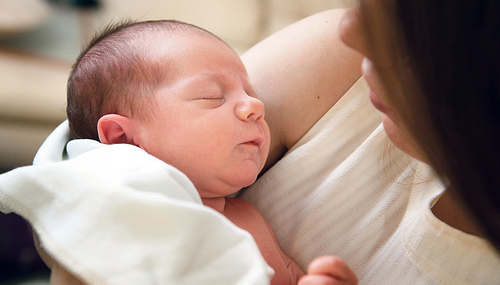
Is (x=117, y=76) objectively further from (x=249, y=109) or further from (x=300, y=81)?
(x=300, y=81)

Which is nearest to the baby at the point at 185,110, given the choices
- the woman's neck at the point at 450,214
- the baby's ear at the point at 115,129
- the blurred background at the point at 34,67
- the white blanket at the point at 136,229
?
the baby's ear at the point at 115,129

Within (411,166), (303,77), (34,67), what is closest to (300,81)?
(303,77)

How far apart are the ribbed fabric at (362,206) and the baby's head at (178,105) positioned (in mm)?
125

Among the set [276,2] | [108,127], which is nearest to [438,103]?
[108,127]

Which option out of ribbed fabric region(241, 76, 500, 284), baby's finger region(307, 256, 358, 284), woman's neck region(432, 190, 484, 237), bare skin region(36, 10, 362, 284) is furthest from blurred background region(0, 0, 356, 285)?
baby's finger region(307, 256, 358, 284)

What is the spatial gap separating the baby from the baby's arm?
0.29ft

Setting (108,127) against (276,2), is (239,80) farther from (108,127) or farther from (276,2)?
(276,2)

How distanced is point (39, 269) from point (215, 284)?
86 centimetres

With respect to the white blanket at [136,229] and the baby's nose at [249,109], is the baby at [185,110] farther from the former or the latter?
the white blanket at [136,229]

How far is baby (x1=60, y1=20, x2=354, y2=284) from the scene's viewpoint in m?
0.67

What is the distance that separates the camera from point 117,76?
2.33 feet

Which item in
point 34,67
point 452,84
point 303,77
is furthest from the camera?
point 34,67

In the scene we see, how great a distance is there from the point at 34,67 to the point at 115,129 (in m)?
0.80

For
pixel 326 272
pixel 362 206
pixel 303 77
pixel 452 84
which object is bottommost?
pixel 362 206
